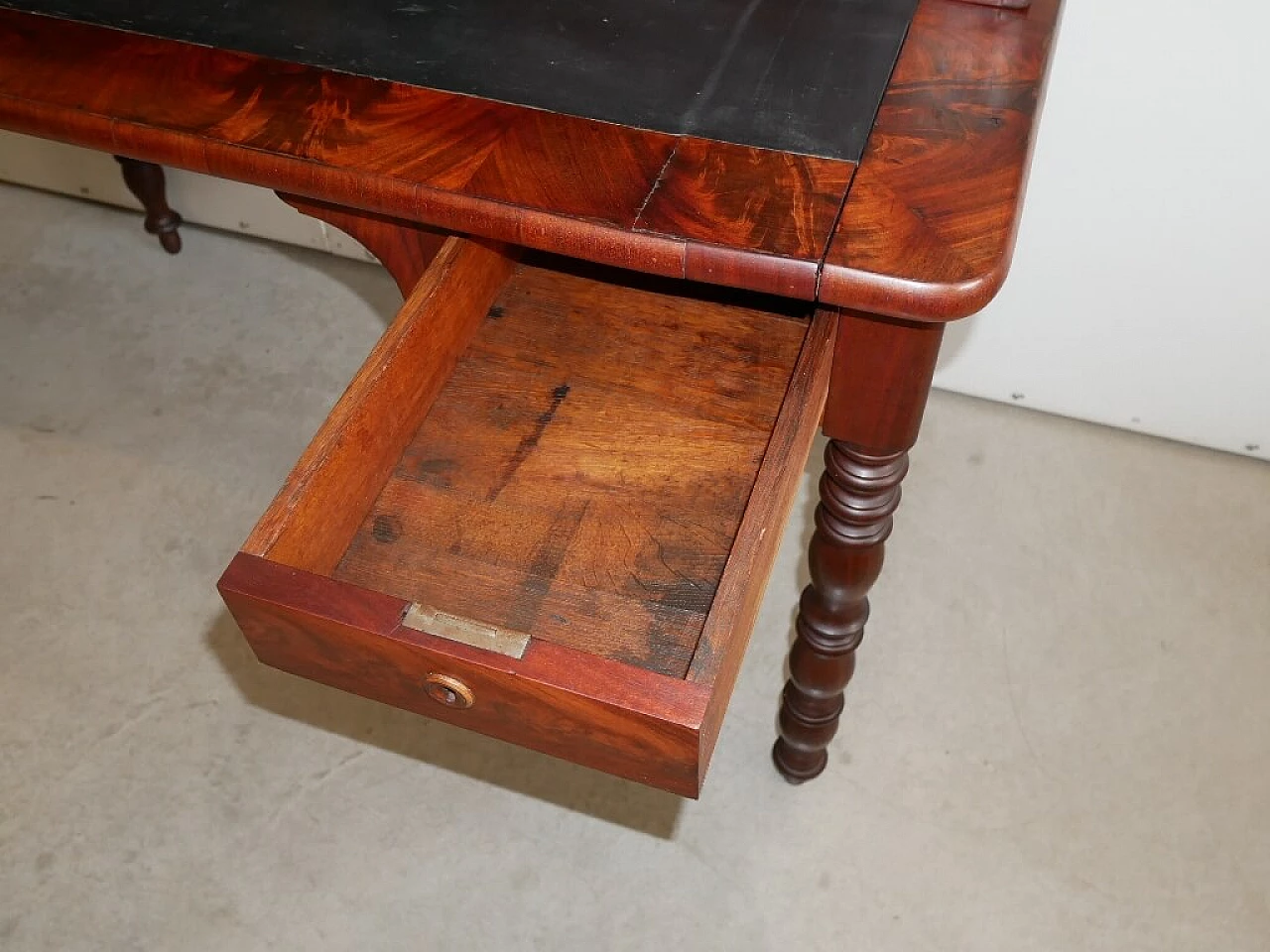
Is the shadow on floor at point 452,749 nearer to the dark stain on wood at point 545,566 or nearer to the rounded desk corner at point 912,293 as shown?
the dark stain on wood at point 545,566

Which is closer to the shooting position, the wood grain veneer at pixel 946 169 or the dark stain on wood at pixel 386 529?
the wood grain veneer at pixel 946 169

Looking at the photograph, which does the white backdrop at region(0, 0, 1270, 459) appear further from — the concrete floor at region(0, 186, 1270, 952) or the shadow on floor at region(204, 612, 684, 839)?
the shadow on floor at region(204, 612, 684, 839)

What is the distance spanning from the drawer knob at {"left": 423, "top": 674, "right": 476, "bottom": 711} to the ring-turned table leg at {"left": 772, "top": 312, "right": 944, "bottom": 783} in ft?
1.02

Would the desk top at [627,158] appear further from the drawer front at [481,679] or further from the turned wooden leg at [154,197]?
the turned wooden leg at [154,197]

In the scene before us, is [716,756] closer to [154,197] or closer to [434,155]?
[434,155]

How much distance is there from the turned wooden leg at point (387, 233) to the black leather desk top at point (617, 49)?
0.10 metres

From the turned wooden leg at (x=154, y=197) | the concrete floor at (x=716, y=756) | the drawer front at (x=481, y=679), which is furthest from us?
the turned wooden leg at (x=154, y=197)

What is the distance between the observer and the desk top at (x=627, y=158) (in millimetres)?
654

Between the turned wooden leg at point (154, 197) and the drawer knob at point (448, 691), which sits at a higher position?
the drawer knob at point (448, 691)

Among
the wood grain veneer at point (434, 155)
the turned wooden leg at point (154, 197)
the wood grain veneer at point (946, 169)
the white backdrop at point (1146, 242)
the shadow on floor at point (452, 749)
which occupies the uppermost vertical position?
the wood grain veneer at point (946, 169)

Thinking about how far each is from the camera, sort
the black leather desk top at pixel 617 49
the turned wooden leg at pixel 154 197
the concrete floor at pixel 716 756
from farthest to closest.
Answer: the turned wooden leg at pixel 154 197 < the concrete floor at pixel 716 756 < the black leather desk top at pixel 617 49

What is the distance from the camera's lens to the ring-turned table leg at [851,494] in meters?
0.75

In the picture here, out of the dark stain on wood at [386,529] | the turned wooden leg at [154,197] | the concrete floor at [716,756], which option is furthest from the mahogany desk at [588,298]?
the turned wooden leg at [154,197]

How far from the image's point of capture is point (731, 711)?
1.17 m
